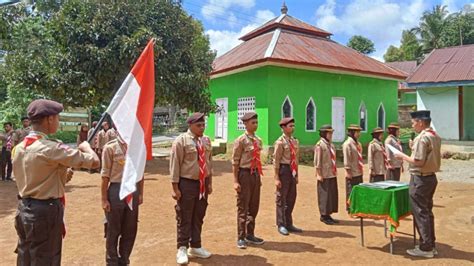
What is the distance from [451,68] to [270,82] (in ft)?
30.0

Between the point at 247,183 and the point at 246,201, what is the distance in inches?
9.8

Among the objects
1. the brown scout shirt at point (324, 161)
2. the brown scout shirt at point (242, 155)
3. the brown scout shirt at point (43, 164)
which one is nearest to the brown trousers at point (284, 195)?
the brown scout shirt at point (242, 155)

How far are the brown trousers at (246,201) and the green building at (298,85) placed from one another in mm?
9959

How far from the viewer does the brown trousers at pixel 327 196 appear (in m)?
7.25

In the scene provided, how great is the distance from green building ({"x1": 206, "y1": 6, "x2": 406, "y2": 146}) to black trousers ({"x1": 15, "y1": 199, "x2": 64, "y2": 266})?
12.4 meters

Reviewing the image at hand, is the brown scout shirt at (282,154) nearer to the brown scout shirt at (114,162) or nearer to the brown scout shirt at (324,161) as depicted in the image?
the brown scout shirt at (324,161)

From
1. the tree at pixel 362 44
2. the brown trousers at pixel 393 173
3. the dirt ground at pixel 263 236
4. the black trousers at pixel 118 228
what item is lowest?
the dirt ground at pixel 263 236

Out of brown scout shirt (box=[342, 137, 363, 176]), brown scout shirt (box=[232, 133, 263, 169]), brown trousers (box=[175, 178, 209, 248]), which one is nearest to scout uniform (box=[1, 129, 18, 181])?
brown scout shirt (box=[232, 133, 263, 169])

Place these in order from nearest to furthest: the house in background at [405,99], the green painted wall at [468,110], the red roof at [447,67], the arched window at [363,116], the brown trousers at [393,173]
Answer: the brown trousers at [393,173], the red roof at [447,67], the arched window at [363,116], the green painted wall at [468,110], the house in background at [405,99]

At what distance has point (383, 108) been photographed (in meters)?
19.9

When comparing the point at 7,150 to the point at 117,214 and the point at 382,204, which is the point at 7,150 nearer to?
the point at 117,214

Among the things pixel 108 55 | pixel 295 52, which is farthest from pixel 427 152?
pixel 295 52

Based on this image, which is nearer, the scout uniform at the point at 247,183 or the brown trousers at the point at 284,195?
the scout uniform at the point at 247,183

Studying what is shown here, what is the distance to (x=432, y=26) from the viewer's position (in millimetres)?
41250
